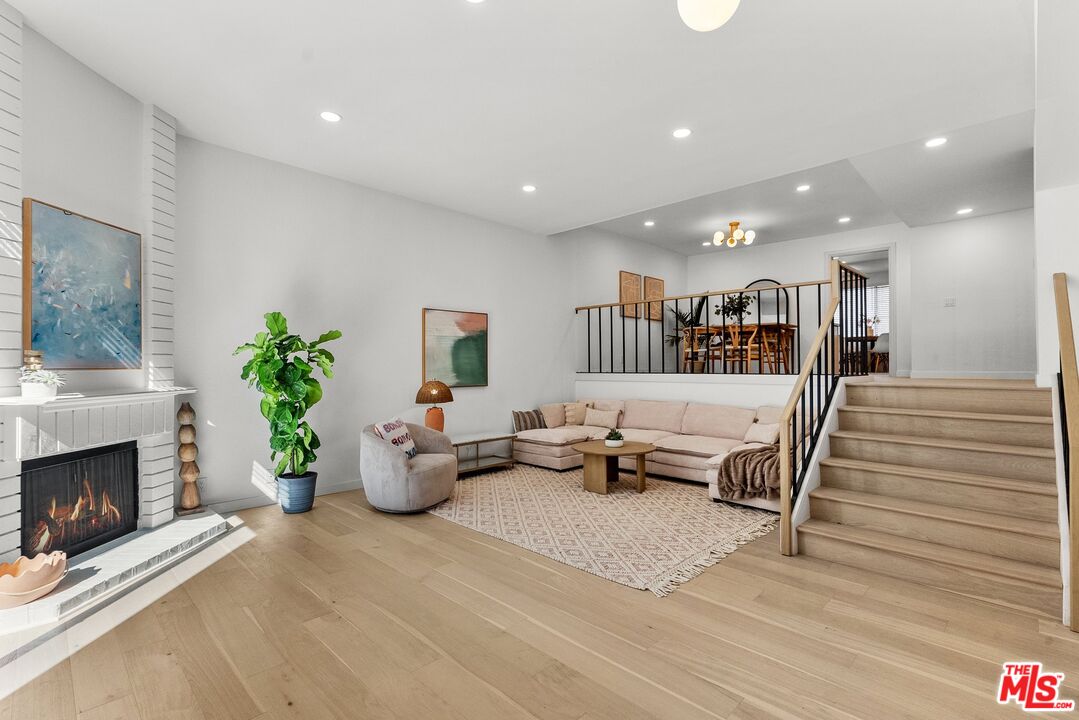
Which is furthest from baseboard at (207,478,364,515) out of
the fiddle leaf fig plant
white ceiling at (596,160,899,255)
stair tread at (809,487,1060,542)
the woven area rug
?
white ceiling at (596,160,899,255)

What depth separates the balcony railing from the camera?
7.00 meters

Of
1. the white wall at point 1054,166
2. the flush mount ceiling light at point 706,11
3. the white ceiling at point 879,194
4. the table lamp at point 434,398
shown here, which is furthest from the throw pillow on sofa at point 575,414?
the flush mount ceiling light at point 706,11

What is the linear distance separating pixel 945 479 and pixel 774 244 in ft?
21.9

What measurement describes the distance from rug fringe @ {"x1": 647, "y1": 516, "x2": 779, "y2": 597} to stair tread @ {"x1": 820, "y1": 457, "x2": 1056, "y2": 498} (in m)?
0.72

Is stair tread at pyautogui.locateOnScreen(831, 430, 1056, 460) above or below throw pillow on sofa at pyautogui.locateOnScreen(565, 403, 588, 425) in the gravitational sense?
above

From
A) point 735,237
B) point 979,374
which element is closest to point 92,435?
point 735,237

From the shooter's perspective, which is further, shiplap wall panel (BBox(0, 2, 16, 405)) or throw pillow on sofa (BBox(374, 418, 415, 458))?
throw pillow on sofa (BBox(374, 418, 415, 458))

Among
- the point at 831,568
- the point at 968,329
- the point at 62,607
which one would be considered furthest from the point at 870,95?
the point at 62,607

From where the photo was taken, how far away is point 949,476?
133 inches

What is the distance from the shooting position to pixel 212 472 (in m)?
4.32

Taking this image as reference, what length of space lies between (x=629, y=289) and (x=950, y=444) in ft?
18.9

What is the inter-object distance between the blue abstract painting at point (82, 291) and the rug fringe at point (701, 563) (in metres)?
3.81

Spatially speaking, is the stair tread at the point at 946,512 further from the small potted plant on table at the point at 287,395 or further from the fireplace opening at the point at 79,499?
the fireplace opening at the point at 79,499

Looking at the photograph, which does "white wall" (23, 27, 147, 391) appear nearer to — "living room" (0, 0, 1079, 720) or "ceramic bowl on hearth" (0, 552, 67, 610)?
"living room" (0, 0, 1079, 720)
